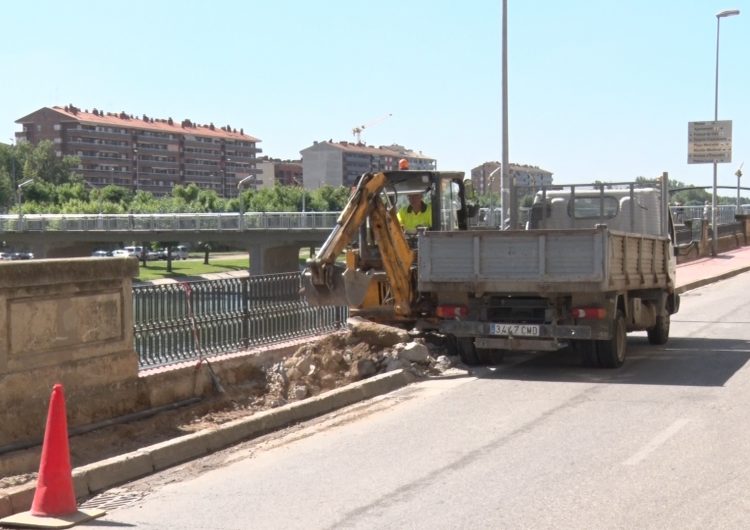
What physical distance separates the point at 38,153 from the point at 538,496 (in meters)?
173

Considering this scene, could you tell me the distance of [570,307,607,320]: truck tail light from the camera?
→ 42.3ft

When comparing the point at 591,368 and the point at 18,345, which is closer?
the point at 18,345

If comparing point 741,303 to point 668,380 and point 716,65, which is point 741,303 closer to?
point 668,380

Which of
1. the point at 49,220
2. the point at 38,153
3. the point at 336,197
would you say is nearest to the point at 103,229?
the point at 49,220

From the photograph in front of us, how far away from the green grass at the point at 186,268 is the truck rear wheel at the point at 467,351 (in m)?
83.2

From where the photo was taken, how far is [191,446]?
9.10 m

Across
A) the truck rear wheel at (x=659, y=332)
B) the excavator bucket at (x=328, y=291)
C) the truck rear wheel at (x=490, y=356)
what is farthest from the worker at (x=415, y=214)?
the truck rear wheel at (x=659, y=332)

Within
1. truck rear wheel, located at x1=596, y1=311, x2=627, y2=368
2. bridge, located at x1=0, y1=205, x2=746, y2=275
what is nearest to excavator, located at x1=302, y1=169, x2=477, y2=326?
truck rear wheel, located at x1=596, y1=311, x2=627, y2=368

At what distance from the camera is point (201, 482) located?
8.06 metres

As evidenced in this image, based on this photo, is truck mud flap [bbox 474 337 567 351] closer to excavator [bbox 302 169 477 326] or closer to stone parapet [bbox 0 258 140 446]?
excavator [bbox 302 169 477 326]

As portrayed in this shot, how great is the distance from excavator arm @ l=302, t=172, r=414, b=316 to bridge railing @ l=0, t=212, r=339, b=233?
6500 centimetres

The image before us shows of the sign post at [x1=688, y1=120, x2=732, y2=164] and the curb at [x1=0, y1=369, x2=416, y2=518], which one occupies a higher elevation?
the sign post at [x1=688, y1=120, x2=732, y2=164]

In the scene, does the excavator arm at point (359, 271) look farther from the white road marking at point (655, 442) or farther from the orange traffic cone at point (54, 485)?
the orange traffic cone at point (54, 485)

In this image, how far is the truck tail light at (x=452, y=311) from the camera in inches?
537
